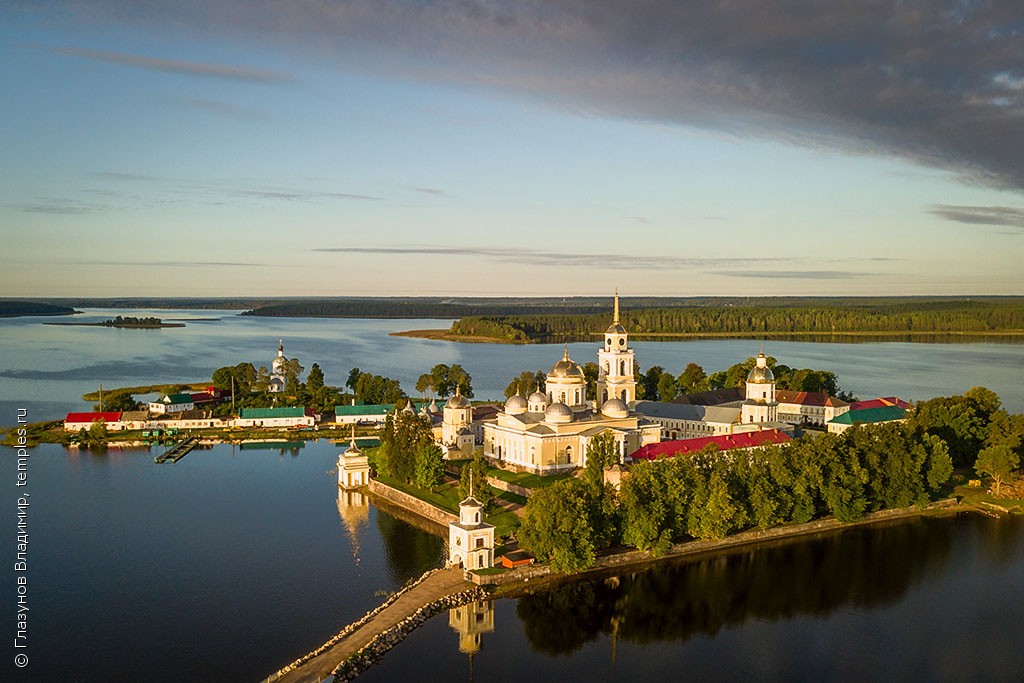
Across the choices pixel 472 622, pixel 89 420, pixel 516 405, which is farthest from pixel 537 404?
pixel 89 420

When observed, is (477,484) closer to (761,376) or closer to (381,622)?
(381,622)

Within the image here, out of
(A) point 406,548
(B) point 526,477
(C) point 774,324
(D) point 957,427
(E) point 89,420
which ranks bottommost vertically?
(A) point 406,548

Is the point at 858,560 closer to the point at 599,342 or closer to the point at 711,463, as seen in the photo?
the point at 711,463

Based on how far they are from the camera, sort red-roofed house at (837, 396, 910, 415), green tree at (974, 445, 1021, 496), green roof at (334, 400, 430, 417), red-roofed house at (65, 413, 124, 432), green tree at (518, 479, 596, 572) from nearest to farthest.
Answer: green tree at (518, 479, 596, 572)
green tree at (974, 445, 1021, 496)
red-roofed house at (837, 396, 910, 415)
red-roofed house at (65, 413, 124, 432)
green roof at (334, 400, 430, 417)

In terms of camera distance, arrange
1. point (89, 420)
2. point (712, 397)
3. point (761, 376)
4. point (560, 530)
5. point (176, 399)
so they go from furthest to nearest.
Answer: point (176, 399)
point (712, 397)
point (89, 420)
point (761, 376)
point (560, 530)

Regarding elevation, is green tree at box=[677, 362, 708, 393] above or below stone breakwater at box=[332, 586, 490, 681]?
above

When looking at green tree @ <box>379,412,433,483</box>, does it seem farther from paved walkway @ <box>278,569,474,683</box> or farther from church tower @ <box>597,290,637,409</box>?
church tower @ <box>597,290,637,409</box>

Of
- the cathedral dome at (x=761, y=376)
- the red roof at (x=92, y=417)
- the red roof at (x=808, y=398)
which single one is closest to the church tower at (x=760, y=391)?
the cathedral dome at (x=761, y=376)

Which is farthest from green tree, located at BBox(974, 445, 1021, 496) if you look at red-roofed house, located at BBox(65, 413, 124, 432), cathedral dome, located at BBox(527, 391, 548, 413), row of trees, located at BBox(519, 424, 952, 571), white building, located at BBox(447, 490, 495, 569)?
red-roofed house, located at BBox(65, 413, 124, 432)
